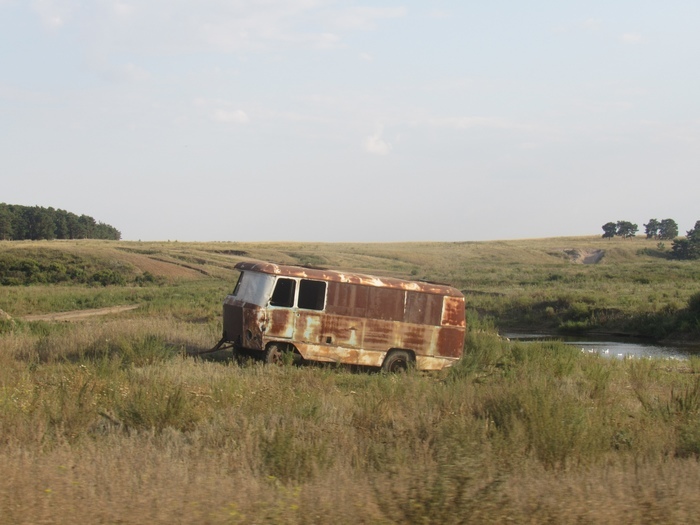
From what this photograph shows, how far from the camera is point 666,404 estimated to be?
460 inches

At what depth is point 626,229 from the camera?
143 m

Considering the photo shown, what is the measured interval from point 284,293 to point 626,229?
136101mm

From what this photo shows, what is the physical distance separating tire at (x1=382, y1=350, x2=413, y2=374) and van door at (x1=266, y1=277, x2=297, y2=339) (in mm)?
2413

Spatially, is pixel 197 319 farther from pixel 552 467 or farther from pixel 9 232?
pixel 9 232

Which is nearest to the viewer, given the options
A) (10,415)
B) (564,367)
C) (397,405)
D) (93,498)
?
(93,498)

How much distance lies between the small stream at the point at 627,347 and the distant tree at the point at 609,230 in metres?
112

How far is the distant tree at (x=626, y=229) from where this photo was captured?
143000 millimetres

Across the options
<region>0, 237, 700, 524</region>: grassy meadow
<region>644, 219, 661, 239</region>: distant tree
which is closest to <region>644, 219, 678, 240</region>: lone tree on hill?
<region>644, 219, 661, 239</region>: distant tree

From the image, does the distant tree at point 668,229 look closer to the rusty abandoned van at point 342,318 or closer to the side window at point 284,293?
the rusty abandoned van at point 342,318

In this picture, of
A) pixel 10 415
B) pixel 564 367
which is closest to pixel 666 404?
pixel 564 367

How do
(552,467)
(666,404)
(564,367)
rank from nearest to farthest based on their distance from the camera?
1. (552,467)
2. (666,404)
3. (564,367)

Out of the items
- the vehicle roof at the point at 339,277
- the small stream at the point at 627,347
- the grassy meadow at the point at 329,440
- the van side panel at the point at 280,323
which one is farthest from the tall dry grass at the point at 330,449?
the small stream at the point at 627,347

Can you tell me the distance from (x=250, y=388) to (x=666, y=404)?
248 inches

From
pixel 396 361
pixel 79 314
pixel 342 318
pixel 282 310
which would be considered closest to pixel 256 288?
pixel 282 310
